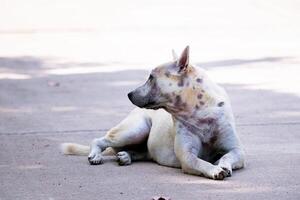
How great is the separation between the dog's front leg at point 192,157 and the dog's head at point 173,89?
9.5 inches

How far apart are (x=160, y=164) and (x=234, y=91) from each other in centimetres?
394

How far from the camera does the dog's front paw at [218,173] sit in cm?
731

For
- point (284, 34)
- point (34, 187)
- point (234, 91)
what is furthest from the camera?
point (284, 34)

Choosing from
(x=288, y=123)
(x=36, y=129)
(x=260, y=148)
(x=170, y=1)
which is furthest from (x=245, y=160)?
(x=170, y=1)

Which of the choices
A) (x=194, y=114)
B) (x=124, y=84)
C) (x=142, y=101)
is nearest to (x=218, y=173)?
(x=194, y=114)

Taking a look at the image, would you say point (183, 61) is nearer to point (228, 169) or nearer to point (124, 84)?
point (228, 169)

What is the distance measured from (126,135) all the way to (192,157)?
3.19ft

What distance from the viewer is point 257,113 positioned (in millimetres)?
10375

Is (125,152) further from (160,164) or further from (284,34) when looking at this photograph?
(284,34)

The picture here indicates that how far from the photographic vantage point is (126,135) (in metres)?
8.33

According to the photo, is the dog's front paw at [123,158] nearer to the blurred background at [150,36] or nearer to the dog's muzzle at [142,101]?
the dog's muzzle at [142,101]

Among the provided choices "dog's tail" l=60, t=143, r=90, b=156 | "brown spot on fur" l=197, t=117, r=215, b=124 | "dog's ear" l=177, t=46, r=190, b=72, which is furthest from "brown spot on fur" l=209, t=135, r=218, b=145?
"dog's tail" l=60, t=143, r=90, b=156

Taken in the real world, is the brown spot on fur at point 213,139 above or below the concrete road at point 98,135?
above

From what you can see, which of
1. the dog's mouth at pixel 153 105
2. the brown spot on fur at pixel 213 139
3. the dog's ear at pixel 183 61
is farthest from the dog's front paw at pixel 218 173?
the dog's ear at pixel 183 61
